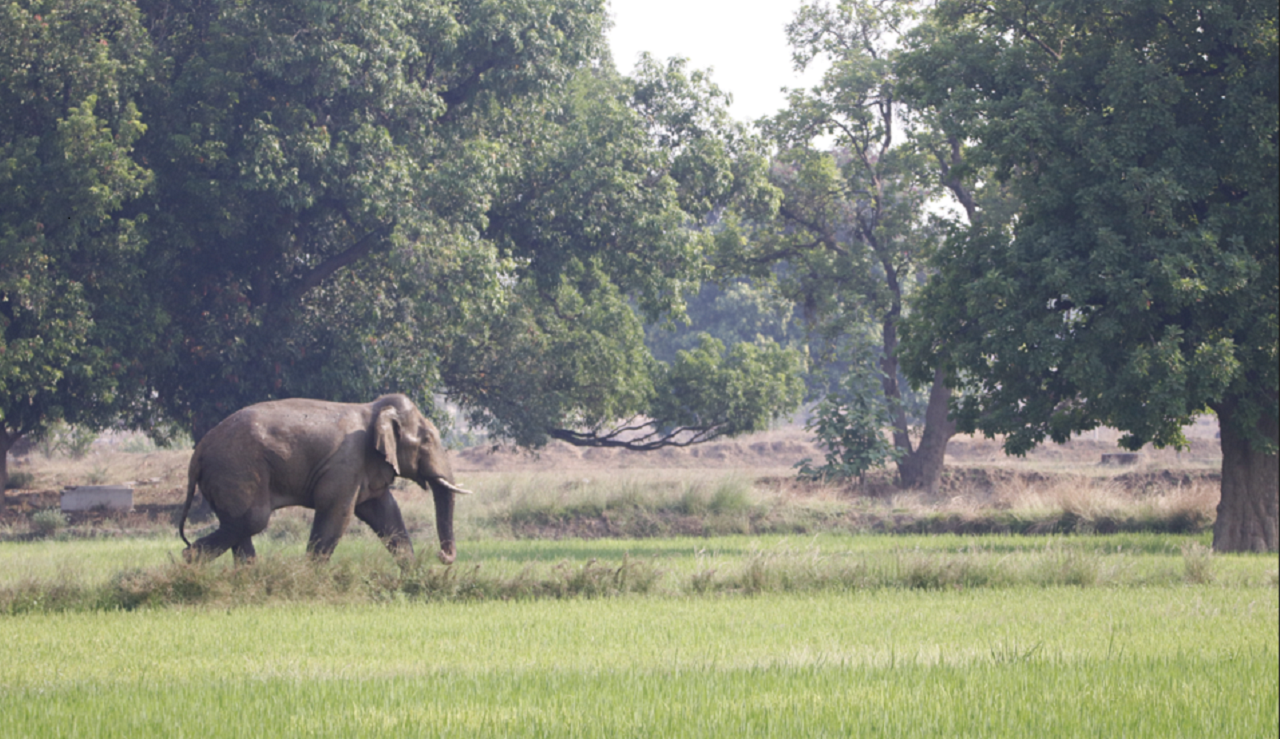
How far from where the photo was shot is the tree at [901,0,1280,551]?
18.6 m

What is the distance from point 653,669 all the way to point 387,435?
7.52 m

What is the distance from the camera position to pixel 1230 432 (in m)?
20.9

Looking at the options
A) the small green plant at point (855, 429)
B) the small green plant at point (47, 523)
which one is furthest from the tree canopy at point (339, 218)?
the small green plant at point (47, 523)

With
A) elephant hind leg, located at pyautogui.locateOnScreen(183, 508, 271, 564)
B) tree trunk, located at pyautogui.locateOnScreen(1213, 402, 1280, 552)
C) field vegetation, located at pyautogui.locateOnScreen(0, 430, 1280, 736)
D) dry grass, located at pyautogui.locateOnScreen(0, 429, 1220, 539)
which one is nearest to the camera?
field vegetation, located at pyautogui.locateOnScreen(0, 430, 1280, 736)

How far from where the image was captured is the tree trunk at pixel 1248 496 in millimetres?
20922

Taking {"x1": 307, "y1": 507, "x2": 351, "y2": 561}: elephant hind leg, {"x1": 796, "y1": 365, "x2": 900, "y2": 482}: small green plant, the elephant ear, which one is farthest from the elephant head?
{"x1": 796, "y1": 365, "x2": 900, "y2": 482}: small green plant

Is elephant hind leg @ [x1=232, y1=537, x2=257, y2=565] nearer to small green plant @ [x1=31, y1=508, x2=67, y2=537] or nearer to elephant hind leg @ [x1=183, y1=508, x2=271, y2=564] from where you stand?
elephant hind leg @ [x1=183, y1=508, x2=271, y2=564]

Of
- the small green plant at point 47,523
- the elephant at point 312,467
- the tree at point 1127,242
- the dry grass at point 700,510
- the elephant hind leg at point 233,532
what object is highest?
the tree at point 1127,242

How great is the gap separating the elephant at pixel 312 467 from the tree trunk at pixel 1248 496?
1392cm

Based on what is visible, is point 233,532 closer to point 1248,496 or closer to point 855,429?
point 1248,496

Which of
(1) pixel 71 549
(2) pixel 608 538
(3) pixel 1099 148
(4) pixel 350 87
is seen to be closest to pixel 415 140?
(4) pixel 350 87

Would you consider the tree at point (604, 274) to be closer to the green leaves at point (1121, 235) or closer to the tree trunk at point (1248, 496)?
the green leaves at point (1121, 235)

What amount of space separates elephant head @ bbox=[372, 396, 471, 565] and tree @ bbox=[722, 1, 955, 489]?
18.7 meters

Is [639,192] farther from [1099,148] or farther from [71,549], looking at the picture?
[71,549]
